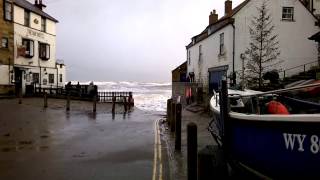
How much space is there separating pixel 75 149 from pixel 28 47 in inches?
1323

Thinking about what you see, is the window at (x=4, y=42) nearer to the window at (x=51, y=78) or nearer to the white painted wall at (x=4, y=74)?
the white painted wall at (x=4, y=74)

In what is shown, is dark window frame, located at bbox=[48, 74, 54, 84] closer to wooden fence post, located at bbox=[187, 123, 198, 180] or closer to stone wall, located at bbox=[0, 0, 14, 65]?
stone wall, located at bbox=[0, 0, 14, 65]

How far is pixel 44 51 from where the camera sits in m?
47.9

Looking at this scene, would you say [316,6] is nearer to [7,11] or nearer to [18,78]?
[7,11]

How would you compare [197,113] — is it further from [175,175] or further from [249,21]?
[175,175]

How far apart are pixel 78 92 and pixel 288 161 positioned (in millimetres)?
36531

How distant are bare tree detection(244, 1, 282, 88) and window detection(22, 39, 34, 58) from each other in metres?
23.1

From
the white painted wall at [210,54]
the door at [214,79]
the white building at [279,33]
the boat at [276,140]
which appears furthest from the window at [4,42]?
the boat at [276,140]

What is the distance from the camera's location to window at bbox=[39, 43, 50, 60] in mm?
47031

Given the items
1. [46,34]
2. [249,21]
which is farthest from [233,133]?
[46,34]

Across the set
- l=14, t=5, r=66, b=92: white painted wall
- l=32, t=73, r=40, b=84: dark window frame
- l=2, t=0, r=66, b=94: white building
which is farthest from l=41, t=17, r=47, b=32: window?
l=32, t=73, r=40, b=84: dark window frame

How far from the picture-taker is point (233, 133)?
8.65 meters

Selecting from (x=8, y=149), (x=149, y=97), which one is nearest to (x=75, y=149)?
(x=8, y=149)

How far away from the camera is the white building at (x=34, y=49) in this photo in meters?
42.2
